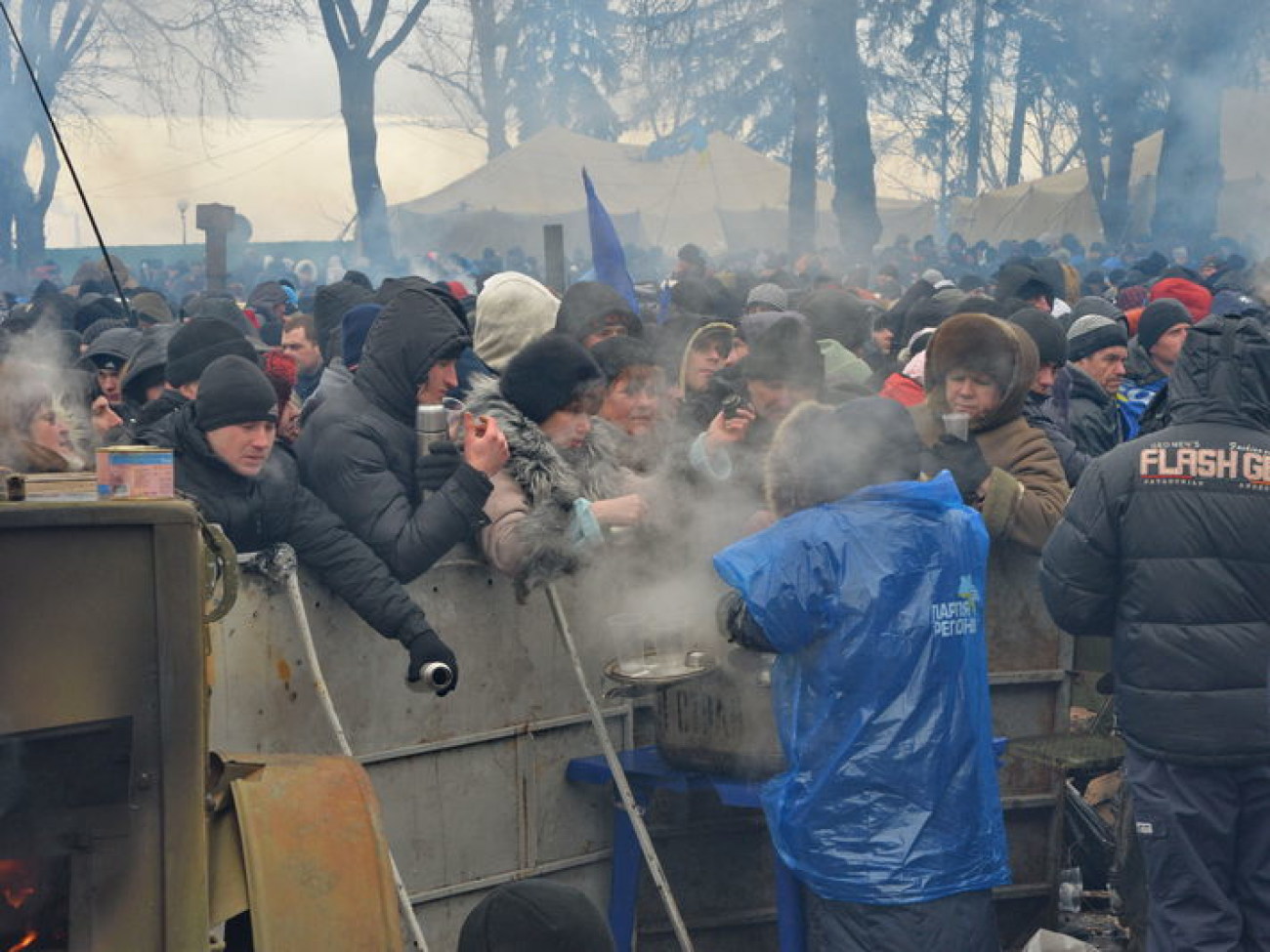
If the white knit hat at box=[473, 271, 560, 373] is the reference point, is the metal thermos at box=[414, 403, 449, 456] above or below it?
below

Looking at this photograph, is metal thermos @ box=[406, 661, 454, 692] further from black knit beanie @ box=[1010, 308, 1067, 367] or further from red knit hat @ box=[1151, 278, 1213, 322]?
red knit hat @ box=[1151, 278, 1213, 322]

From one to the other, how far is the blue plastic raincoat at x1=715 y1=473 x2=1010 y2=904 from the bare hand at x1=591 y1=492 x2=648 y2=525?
0.68 meters

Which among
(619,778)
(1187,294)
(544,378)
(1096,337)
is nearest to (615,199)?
(1187,294)

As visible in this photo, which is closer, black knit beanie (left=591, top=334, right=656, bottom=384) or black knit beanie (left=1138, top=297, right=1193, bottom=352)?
black knit beanie (left=591, top=334, right=656, bottom=384)

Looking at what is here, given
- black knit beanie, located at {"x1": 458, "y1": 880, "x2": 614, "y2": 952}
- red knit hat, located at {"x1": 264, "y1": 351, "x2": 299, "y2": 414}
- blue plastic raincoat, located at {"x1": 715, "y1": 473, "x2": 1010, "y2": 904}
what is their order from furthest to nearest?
red knit hat, located at {"x1": 264, "y1": 351, "x2": 299, "y2": 414} → blue plastic raincoat, located at {"x1": 715, "y1": 473, "x2": 1010, "y2": 904} → black knit beanie, located at {"x1": 458, "y1": 880, "x2": 614, "y2": 952}

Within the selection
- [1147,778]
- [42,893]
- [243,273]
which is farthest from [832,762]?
[243,273]

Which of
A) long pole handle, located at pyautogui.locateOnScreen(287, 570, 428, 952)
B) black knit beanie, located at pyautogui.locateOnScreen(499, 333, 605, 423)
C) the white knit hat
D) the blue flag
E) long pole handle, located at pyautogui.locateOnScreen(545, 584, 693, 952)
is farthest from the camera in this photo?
the blue flag

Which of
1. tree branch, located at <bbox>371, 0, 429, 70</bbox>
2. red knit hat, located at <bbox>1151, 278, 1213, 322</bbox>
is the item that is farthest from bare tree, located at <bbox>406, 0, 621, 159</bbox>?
red knit hat, located at <bbox>1151, 278, 1213, 322</bbox>

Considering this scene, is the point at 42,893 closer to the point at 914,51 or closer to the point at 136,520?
the point at 136,520

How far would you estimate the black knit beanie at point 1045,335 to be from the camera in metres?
7.22

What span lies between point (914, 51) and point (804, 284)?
1305 cm

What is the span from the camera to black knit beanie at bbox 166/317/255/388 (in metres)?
6.10

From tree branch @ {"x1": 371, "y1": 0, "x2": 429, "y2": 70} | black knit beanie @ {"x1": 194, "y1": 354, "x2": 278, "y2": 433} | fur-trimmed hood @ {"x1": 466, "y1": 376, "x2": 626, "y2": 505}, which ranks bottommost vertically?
fur-trimmed hood @ {"x1": 466, "y1": 376, "x2": 626, "y2": 505}

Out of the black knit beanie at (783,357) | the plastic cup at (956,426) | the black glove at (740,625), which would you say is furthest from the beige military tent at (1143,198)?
the black glove at (740,625)
